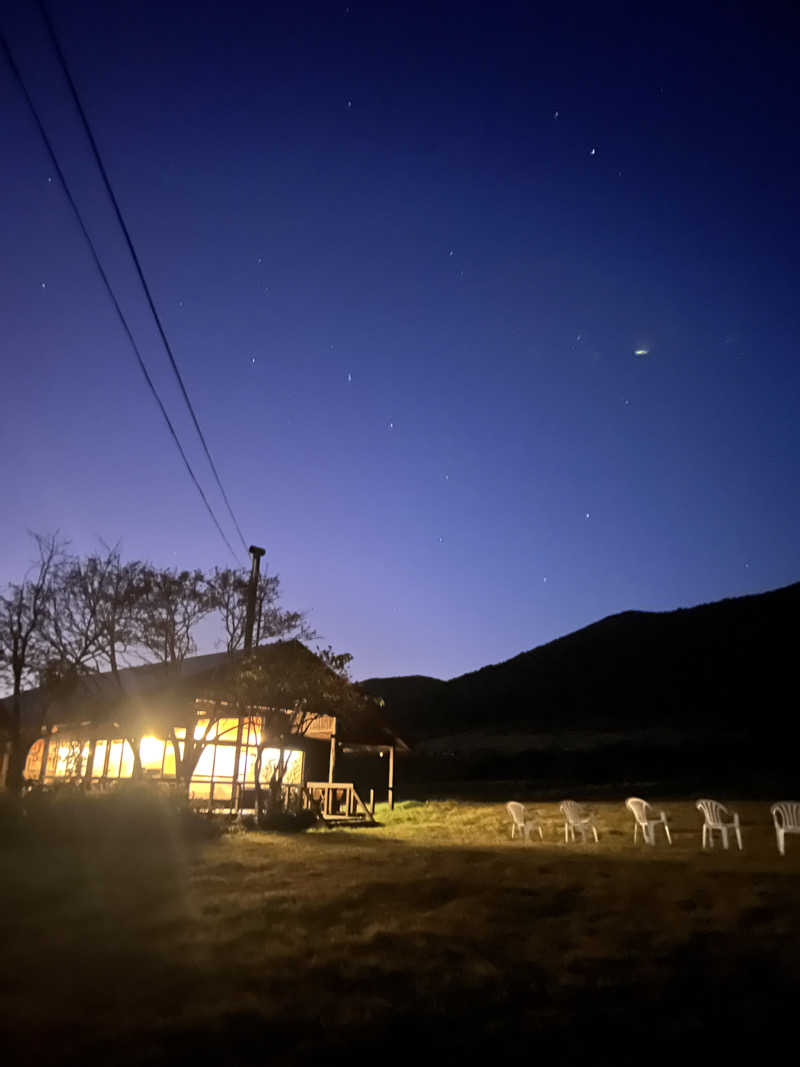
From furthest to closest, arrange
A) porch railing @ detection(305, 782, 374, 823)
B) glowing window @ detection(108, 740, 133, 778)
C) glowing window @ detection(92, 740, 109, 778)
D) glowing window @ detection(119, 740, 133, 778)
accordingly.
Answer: glowing window @ detection(92, 740, 109, 778), glowing window @ detection(119, 740, 133, 778), glowing window @ detection(108, 740, 133, 778), porch railing @ detection(305, 782, 374, 823)

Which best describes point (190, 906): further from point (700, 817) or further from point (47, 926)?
point (700, 817)

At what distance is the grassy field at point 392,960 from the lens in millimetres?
3793

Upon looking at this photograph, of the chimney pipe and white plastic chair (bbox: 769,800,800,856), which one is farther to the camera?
the chimney pipe

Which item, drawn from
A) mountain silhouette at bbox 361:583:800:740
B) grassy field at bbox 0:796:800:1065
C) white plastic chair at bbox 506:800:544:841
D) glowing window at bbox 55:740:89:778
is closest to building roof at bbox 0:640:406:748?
glowing window at bbox 55:740:89:778

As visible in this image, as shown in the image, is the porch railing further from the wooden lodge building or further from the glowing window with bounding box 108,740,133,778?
the glowing window with bounding box 108,740,133,778

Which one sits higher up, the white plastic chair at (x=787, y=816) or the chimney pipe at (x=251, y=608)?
the chimney pipe at (x=251, y=608)

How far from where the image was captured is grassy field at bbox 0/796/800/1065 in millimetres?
3793

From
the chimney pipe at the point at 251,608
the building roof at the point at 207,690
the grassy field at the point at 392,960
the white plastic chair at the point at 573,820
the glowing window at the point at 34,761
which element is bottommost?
the grassy field at the point at 392,960

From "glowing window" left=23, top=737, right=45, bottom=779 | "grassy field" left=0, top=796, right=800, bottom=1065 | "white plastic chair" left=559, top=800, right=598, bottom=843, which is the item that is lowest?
"grassy field" left=0, top=796, right=800, bottom=1065

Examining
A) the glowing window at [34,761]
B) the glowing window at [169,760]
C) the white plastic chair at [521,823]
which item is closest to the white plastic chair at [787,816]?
the white plastic chair at [521,823]

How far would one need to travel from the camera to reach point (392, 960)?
16.8ft

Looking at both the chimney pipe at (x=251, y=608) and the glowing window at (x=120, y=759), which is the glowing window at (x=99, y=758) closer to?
the glowing window at (x=120, y=759)

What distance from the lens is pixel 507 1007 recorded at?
427cm

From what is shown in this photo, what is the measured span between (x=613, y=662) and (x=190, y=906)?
51.4m
